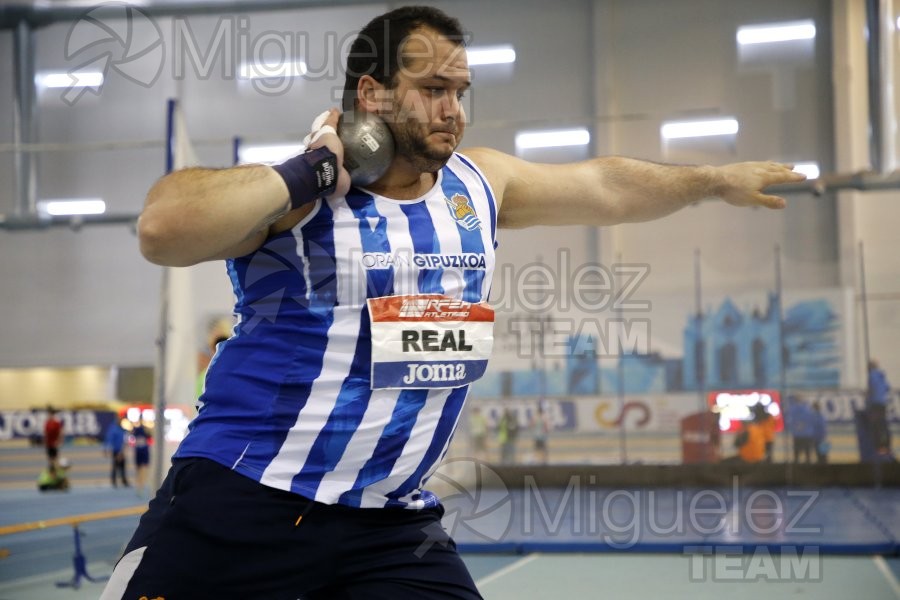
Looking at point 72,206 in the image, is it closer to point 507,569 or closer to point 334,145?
point 507,569

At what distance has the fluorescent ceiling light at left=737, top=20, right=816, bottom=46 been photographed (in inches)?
507

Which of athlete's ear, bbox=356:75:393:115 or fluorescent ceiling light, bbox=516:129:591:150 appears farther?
fluorescent ceiling light, bbox=516:129:591:150

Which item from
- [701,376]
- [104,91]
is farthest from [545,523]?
[104,91]

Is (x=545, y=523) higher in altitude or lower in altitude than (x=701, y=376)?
lower

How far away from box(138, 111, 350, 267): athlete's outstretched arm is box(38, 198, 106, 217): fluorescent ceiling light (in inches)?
532

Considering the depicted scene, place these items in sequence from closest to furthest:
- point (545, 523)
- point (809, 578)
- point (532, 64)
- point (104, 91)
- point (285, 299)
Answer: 1. point (285, 299)
2. point (809, 578)
3. point (545, 523)
4. point (532, 64)
5. point (104, 91)

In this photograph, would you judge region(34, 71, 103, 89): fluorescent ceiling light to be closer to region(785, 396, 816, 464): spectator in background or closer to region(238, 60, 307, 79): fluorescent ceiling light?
region(238, 60, 307, 79): fluorescent ceiling light

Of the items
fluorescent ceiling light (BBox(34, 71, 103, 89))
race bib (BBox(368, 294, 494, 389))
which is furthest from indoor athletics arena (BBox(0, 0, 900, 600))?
fluorescent ceiling light (BBox(34, 71, 103, 89))

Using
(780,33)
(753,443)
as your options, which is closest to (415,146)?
(753,443)

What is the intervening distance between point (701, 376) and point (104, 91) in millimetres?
10293

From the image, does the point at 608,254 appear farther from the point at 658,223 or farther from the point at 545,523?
the point at 545,523

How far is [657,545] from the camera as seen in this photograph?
6.83 meters

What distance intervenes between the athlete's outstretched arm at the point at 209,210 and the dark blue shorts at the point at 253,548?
392 millimetres

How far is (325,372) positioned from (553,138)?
11.6 metres
